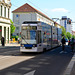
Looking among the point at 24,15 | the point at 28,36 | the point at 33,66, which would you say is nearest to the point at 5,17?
the point at 28,36

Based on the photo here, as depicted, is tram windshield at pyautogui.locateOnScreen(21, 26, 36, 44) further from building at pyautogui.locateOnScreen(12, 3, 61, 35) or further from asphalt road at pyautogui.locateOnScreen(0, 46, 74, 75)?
building at pyautogui.locateOnScreen(12, 3, 61, 35)

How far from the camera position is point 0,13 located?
4256 cm

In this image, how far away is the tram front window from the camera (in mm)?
16984

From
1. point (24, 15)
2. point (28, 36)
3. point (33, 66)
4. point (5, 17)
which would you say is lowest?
point (33, 66)

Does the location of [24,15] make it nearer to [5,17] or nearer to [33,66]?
[5,17]

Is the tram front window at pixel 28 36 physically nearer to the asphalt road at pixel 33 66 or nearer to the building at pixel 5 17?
the asphalt road at pixel 33 66

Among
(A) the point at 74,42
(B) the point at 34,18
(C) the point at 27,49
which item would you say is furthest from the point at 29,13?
(C) the point at 27,49

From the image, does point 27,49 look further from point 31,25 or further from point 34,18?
point 34,18

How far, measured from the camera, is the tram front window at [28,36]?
17.0 metres

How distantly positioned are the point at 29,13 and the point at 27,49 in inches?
2645

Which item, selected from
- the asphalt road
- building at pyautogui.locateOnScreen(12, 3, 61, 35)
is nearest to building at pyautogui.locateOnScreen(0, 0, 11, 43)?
the asphalt road

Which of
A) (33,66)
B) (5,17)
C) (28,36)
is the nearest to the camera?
(33,66)

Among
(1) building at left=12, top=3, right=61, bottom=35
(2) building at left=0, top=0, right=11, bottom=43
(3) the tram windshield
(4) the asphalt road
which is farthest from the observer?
(1) building at left=12, top=3, right=61, bottom=35

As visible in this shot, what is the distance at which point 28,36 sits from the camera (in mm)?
17109
